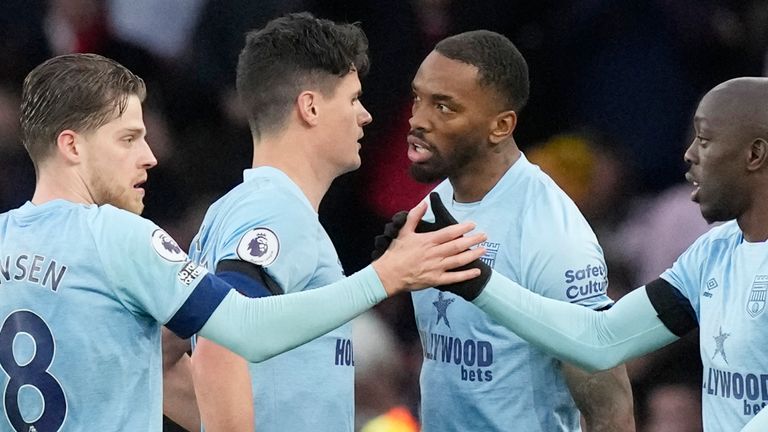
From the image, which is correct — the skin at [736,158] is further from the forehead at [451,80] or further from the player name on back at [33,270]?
the player name on back at [33,270]

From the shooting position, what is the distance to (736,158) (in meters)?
3.44

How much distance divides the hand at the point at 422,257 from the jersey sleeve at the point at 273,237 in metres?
0.28

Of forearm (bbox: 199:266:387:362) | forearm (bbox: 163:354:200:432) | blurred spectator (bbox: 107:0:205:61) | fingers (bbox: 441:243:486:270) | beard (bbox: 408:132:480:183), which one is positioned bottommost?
forearm (bbox: 163:354:200:432)

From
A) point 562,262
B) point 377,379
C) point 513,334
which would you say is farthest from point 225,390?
point 377,379

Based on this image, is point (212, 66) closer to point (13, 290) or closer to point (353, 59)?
point (353, 59)

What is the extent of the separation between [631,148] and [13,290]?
381 cm

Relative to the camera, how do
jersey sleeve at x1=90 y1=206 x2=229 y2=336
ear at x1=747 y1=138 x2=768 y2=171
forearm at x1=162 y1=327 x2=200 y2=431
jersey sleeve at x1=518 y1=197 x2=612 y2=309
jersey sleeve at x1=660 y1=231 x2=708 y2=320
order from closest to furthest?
1. jersey sleeve at x1=90 y1=206 x2=229 y2=336
2. ear at x1=747 y1=138 x2=768 y2=171
3. jersey sleeve at x1=660 y1=231 x2=708 y2=320
4. jersey sleeve at x1=518 y1=197 x2=612 y2=309
5. forearm at x1=162 y1=327 x2=200 y2=431

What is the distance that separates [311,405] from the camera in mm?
3424

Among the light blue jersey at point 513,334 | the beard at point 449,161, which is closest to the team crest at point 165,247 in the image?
the light blue jersey at point 513,334

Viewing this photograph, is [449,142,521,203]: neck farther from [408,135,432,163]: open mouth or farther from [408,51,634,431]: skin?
[408,135,432,163]: open mouth

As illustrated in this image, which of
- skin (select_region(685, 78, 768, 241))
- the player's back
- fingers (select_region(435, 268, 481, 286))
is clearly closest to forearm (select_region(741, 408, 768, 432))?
skin (select_region(685, 78, 768, 241))

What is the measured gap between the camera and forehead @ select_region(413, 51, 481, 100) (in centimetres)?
412

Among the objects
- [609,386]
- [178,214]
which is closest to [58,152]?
[609,386]

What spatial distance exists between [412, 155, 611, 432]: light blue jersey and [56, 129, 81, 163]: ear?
55.1 inches
